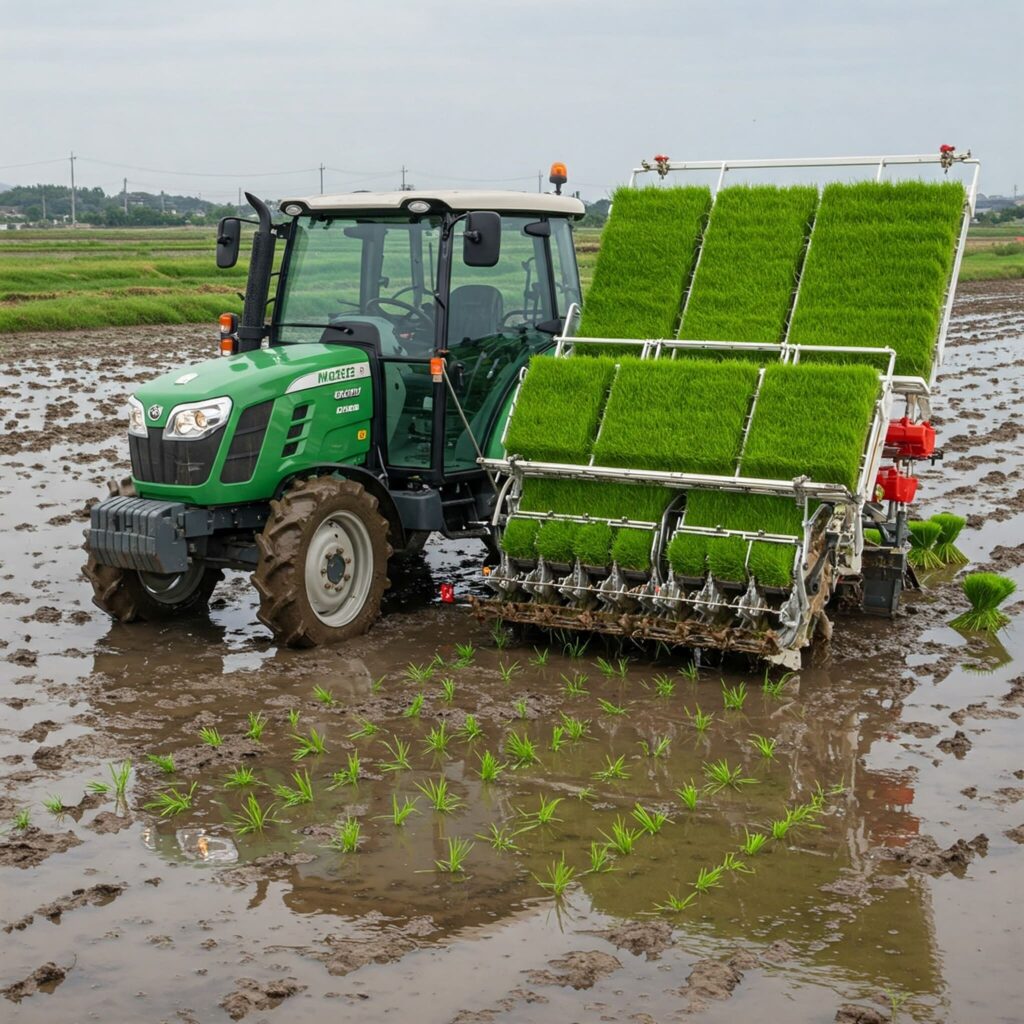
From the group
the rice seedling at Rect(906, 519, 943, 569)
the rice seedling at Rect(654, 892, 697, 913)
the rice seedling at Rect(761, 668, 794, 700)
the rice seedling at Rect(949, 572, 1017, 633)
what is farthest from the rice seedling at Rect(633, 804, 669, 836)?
the rice seedling at Rect(906, 519, 943, 569)

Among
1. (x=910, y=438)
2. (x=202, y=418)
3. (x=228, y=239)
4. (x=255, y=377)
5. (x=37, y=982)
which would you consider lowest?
(x=37, y=982)

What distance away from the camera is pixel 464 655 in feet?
27.7

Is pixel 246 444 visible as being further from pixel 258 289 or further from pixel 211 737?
pixel 211 737

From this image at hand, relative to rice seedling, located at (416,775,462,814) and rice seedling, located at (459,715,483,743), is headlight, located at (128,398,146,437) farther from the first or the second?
rice seedling, located at (416,775,462,814)

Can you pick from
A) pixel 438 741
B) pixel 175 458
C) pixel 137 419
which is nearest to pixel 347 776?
pixel 438 741

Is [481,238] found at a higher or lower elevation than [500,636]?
higher

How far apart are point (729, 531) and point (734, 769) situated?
1.74 metres

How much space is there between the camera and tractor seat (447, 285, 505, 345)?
9023 millimetres

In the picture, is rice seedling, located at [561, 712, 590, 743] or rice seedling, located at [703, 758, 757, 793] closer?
rice seedling, located at [703, 758, 757, 793]

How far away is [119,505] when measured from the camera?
27.3 ft

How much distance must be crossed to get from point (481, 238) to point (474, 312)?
1.00 metres

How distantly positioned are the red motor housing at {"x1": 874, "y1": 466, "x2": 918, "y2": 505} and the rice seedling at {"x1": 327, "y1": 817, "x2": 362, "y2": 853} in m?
4.54

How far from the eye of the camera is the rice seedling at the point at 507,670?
8.03 m

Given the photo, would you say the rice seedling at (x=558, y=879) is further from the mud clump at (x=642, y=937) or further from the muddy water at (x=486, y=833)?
the mud clump at (x=642, y=937)
